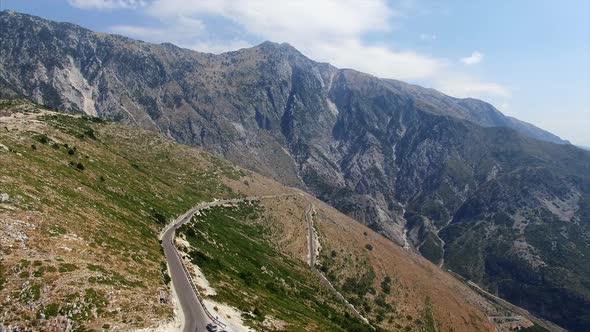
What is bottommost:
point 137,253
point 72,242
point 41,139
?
point 137,253

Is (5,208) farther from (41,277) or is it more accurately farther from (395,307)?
(395,307)

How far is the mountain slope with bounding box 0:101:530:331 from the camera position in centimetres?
4625

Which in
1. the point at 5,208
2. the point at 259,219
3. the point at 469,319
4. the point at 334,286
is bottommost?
the point at 469,319

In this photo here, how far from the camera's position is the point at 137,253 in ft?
208

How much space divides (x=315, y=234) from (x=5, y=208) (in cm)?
14396

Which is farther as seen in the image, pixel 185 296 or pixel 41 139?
pixel 41 139

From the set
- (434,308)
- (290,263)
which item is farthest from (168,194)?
(434,308)

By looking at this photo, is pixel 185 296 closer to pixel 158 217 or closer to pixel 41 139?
pixel 158 217

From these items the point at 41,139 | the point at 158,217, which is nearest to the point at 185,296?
the point at 158,217

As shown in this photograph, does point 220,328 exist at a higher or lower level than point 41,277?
lower

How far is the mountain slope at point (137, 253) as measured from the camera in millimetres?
46250

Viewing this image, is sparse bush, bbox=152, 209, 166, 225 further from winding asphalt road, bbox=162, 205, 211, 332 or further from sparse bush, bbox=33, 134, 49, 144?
sparse bush, bbox=33, 134, 49, 144

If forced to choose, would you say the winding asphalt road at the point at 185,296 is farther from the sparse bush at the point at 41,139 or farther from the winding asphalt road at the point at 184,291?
the sparse bush at the point at 41,139

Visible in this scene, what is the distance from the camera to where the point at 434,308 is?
17238cm
